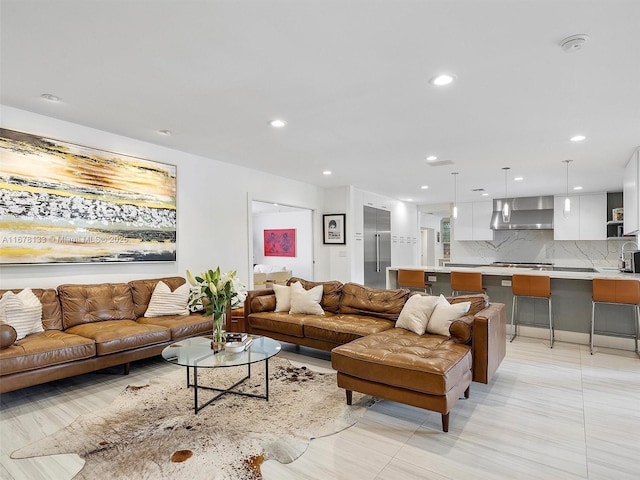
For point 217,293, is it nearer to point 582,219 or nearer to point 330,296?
point 330,296

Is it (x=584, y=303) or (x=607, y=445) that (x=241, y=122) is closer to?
(x=607, y=445)

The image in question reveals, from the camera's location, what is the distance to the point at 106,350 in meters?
3.22

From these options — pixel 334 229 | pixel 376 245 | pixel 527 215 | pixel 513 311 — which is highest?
pixel 527 215

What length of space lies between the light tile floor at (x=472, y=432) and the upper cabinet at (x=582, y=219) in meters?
5.17

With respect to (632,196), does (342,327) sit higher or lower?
lower

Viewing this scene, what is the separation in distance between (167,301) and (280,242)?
5821 millimetres

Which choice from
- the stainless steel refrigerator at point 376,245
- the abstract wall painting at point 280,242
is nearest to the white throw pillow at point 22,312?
the stainless steel refrigerator at point 376,245

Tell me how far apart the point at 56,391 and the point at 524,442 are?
3.75 metres

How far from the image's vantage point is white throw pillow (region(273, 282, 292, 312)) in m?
4.50

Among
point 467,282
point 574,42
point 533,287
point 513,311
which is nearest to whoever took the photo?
point 574,42

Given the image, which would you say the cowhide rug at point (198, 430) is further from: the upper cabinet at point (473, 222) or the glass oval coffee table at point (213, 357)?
the upper cabinet at point (473, 222)

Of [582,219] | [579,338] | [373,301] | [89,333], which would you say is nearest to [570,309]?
[579,338]

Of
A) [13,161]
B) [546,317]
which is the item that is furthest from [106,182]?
[546,317]

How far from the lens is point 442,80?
2.74 meters
